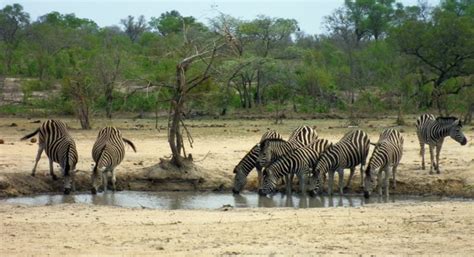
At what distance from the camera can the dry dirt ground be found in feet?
29.7

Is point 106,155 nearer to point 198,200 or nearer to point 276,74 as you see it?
point 198,200

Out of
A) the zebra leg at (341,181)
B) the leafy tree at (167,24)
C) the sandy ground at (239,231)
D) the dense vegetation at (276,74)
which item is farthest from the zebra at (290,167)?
the leafy tree at (167,24)

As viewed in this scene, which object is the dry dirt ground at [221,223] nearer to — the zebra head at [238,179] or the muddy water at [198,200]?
the zebra head at [238,179]

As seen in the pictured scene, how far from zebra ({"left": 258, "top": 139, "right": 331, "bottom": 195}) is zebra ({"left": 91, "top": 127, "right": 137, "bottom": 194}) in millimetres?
2975

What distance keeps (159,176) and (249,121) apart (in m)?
15.4

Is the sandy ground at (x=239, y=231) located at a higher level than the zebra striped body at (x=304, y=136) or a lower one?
lower

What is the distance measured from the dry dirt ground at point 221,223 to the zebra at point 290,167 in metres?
1.25

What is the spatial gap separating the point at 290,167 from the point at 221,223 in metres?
4.52

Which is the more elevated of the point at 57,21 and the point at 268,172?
the point at 57,21

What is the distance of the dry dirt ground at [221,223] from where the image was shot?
9047mm

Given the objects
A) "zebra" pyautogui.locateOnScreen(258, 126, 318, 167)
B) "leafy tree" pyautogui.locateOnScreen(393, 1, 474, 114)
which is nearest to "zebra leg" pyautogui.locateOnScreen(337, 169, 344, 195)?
"zebra" pyautogui.locateOnScreen(258, 126, 318, 167)

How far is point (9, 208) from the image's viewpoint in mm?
12289

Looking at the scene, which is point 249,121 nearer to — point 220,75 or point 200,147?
point 200,147

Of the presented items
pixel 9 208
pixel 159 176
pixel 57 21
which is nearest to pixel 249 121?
pixel 159 176
